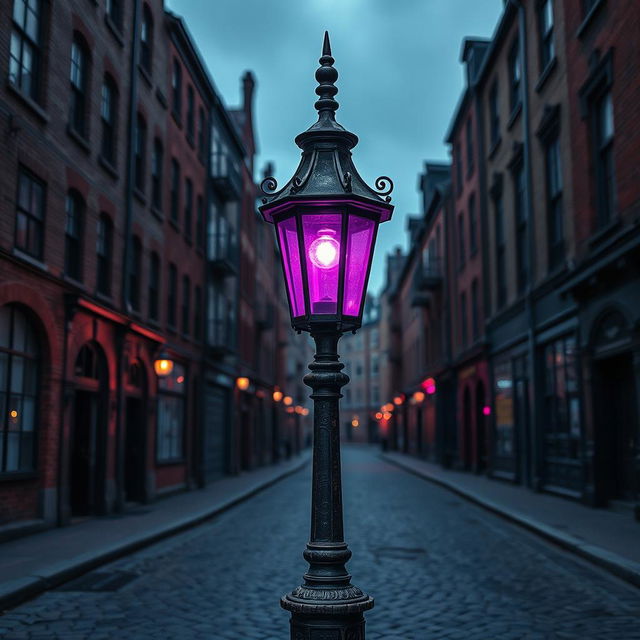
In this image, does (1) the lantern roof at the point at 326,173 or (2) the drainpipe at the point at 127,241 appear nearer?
(1) the lantern roof at the point at 326,173

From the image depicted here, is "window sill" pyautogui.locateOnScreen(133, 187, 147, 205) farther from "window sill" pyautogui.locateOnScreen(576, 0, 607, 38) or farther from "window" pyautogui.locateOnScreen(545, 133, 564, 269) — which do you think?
"window sill" pyautogui.locateOnScreen(576, 0, 607, 38)

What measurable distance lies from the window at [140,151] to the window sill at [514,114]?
31.5ft

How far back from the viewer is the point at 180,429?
72.4 ft

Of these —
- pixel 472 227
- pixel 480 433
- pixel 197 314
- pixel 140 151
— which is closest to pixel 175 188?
pixel 140 151

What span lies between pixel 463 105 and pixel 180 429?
1592 centimetres

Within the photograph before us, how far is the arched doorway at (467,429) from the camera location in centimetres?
3048

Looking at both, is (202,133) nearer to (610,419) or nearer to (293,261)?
(610,419)

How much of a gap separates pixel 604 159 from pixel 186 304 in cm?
1241

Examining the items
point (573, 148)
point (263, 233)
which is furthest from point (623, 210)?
point (263, 233)

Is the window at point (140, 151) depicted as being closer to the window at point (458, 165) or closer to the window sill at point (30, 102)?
the window sill at point (30, 102)

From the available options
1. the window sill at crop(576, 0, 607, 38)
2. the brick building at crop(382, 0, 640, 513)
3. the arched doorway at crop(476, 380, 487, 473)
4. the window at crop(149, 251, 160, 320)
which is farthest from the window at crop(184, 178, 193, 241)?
the window sill at crop(576, 0, 607, 38)

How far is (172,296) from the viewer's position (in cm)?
2150

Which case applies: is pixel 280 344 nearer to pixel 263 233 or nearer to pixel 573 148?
pixel 263 233

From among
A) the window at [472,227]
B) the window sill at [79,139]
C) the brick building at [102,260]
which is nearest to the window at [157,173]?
the brick building at [102,260]
